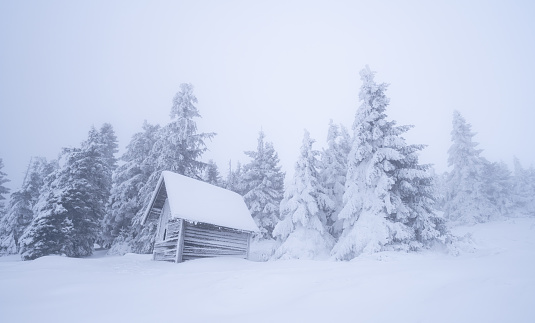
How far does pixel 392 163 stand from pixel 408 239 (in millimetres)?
4595

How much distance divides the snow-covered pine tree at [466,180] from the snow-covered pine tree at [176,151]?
104ft

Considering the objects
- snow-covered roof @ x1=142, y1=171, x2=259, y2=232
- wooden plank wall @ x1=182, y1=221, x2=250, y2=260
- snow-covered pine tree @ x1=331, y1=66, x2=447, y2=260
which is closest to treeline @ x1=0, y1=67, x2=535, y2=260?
snow-covered pine tree @ x1=331, y1=66, x2=447, y2=260

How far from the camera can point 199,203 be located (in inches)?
798

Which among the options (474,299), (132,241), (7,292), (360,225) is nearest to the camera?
(474,299)

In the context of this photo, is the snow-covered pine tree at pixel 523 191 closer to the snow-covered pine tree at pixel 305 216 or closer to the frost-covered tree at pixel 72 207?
the snow-covered pine tree at pixel 305 216

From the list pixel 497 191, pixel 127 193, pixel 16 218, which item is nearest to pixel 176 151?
pixel 127 193

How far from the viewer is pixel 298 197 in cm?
2080

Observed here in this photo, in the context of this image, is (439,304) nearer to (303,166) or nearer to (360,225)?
(360,225)

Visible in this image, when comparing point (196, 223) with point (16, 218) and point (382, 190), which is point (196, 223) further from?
point (16, 218)

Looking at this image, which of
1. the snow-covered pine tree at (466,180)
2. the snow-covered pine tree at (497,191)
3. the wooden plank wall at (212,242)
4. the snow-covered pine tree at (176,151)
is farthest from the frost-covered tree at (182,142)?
the snow-covered pine tree at (497,191)

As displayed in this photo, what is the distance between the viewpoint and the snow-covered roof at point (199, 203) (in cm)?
1861

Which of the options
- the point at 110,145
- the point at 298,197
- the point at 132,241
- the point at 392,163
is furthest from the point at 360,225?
the point at 110,145

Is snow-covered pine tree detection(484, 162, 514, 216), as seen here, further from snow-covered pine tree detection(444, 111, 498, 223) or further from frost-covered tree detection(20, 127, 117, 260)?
frost-covered tree detection(20, 127, 117, 260)

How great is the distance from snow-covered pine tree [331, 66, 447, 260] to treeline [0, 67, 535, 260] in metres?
0.06
